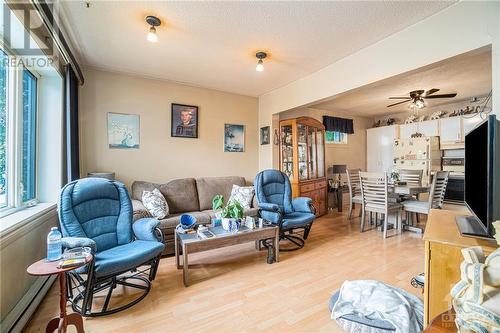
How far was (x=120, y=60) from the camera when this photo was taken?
120 inches

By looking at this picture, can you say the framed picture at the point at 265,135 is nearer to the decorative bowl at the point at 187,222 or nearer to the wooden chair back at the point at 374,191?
the wooden chair back at the point at 374,191

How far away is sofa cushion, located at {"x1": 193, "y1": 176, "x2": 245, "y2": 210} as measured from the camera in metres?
3.73

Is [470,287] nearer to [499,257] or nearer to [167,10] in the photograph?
[499,257]

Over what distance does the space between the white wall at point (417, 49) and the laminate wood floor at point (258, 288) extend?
1.91 metres

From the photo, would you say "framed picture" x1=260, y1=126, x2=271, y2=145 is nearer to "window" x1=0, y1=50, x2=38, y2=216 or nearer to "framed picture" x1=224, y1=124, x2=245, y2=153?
"framed picture" x1=224, y1=124, x2=245, y2=153

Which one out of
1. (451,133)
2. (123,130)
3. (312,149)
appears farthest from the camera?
(451,133)

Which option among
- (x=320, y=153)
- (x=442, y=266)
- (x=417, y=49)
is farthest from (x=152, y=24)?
(x=320, y=153)

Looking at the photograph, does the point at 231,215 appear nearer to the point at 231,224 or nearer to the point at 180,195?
the point at 231,224

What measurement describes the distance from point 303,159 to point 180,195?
2446 millimetres

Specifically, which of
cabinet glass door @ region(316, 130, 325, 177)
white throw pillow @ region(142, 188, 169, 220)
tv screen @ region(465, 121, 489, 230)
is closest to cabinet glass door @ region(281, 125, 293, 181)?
cabinet glass door @ region(316, 130, 325, 177)

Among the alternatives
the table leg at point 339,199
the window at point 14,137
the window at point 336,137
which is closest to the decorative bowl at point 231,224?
the window at point 14,137

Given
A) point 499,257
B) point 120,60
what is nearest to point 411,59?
point 499,257

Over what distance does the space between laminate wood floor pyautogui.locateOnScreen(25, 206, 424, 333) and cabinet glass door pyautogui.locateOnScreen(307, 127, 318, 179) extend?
5.47 ft

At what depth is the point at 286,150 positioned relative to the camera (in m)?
4.55
